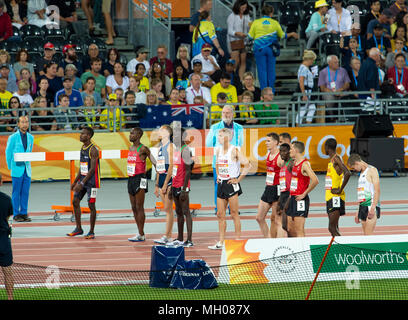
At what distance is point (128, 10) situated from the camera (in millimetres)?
25438

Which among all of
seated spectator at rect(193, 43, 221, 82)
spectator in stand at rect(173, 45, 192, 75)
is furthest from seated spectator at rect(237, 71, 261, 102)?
spectator in stand at rect(173, 45, 192, 75)

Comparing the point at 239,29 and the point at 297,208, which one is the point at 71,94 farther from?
the point at 297,208

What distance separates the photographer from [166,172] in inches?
540

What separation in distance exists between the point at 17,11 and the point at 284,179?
14873 mm

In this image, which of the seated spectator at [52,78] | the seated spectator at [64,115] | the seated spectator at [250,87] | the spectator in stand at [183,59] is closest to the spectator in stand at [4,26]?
the seated spectator at [52,78]

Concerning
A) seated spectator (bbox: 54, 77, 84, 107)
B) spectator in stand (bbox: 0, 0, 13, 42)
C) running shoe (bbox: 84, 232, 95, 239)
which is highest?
spectator in stand (bbox: 0, 0, 13, 42)

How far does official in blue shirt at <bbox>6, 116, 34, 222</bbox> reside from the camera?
15.8m

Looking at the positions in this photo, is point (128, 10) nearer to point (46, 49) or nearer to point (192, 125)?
point (46, 49)

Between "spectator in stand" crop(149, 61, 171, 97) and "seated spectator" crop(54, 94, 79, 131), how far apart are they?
2167 mm

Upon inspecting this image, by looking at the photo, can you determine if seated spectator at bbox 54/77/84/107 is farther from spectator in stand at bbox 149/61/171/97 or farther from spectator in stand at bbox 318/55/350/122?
spectator in stand at bbox 318/55/350/122

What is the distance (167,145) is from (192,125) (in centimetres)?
735

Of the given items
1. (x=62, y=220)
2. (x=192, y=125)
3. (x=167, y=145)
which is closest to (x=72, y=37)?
(x=192, y=125)

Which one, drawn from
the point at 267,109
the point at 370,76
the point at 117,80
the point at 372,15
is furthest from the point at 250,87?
the point at 372,15

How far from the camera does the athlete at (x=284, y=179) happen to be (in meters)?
12.2
